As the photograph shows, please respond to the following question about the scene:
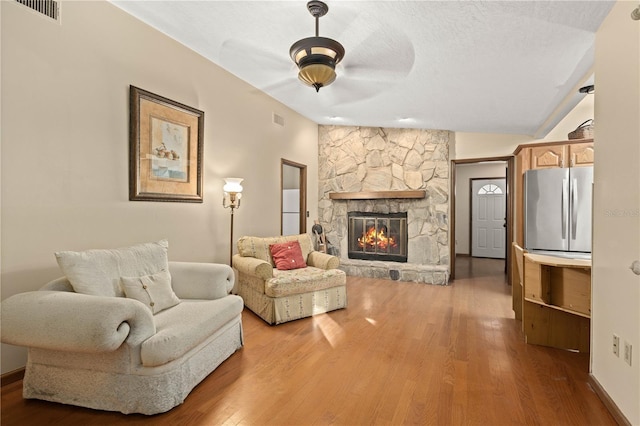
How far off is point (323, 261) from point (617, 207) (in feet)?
9.30

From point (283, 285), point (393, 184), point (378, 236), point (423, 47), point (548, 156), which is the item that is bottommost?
point (283, 285)

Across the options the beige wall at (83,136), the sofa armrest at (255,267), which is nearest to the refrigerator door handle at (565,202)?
the sofa armrest at (255,267)

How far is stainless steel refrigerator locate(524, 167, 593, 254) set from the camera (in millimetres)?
3398

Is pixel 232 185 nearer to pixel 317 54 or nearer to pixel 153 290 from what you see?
pixel 153 290

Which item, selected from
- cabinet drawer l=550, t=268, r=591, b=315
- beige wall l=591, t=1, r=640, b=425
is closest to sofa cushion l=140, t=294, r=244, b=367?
beige wall l=591, t=1, r=640, b=425

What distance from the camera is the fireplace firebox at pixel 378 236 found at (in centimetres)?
559

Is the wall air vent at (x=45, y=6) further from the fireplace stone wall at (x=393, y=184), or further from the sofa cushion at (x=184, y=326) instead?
the fireplace stone wall at (x=393, y=184)

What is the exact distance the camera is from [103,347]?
1.61 m

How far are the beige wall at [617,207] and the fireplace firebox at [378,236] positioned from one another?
3421 mm

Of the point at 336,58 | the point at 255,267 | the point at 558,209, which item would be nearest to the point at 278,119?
the point at 336,58

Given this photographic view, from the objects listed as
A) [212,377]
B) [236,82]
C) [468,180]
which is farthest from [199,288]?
[468,180]

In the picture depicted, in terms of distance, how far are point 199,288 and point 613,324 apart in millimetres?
2838

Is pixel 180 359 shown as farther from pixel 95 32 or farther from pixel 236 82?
pixel 236 82

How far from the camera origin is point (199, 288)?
258 cm
